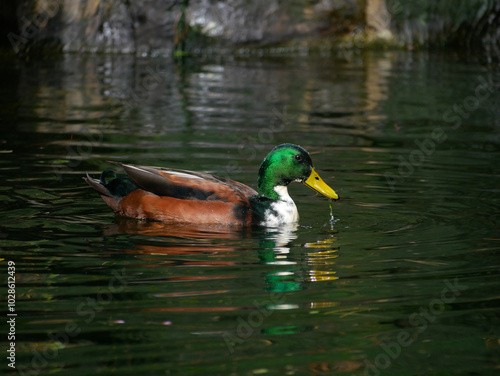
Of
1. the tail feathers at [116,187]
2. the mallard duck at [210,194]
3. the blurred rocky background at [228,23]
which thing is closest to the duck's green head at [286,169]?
the mallard duck at [210,194]

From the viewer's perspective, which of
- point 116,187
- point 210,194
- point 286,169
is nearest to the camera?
point 210,194

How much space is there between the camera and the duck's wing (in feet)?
23.9

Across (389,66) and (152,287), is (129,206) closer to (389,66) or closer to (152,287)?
(152,287)

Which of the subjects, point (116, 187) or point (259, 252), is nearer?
point (259, 252)

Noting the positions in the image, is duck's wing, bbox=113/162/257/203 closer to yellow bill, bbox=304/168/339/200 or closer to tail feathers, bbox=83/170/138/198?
tail feathers, bbox=83/170/138/198

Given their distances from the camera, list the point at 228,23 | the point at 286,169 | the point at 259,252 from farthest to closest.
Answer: the point at 228,23 → the point at 286,169 → the point at 259,252

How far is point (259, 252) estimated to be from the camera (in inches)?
257

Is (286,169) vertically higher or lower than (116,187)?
higher

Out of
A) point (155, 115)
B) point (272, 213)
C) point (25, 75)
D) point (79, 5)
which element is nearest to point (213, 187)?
point (272, 213)

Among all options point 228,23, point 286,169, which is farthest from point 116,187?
point 228,23

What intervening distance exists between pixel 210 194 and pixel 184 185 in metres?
0.23

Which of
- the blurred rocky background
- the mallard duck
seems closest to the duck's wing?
the mallard duck

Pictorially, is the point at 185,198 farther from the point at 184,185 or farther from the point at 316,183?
the point at 316,183

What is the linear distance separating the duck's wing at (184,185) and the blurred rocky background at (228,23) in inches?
565
